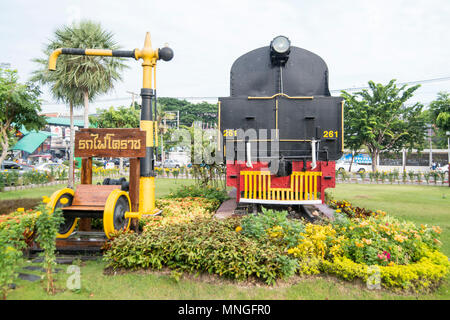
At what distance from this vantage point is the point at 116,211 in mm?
4812

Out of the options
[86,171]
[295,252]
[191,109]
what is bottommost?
[295,252]

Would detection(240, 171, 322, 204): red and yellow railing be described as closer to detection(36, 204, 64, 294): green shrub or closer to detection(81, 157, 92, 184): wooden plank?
detection(81, 157, 92, 184): wooden plank

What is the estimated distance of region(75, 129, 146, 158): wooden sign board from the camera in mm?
5094

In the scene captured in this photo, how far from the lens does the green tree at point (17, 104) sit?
384 inches

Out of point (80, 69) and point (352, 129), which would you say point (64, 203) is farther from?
point (352, 129)

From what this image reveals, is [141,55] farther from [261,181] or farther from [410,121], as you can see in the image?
[410,121]

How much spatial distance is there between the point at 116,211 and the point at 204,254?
6.08ft

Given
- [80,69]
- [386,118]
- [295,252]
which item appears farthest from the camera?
A: [386,118]

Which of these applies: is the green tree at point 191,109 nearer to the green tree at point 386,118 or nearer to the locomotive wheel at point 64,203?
the green tree at point 386,118

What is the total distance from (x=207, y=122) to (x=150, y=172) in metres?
58.6

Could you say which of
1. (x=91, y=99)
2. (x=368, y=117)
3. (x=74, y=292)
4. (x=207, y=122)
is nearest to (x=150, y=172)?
(x=74, y=292)

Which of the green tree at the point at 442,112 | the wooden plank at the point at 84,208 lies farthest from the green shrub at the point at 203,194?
the green tree at the point at 442,112

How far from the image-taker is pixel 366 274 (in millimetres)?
3570

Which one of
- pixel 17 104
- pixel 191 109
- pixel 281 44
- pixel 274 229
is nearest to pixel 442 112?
pixel 281 44
